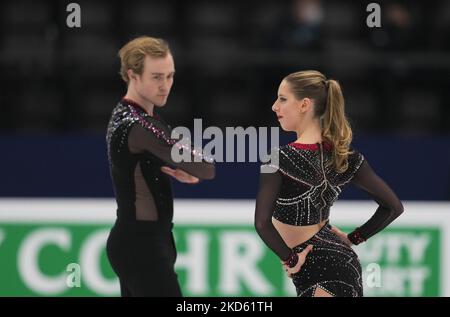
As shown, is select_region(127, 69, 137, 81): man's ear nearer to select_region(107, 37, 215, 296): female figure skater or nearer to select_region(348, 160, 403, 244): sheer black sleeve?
select_region(107, 37, 215, 296): female figure skater

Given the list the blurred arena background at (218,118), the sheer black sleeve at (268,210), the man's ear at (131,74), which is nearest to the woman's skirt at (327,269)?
the sheer black sleeve at (268,210)

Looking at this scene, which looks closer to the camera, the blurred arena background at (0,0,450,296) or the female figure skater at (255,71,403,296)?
the female figure skater at (255,71,403,296)

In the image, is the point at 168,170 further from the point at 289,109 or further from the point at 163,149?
the point at 289,109

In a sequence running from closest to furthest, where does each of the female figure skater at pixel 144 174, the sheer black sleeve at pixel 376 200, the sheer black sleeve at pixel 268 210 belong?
the sheer black sleeve at pixel 268 210 < the sheer black sleeve at pixel 376 200 < the female figure skater at pixel 144 174

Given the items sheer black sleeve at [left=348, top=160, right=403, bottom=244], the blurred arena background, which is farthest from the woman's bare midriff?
the blurred arena background

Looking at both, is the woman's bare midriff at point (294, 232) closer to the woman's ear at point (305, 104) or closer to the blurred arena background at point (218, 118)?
the woman's ear at point (305, 104)

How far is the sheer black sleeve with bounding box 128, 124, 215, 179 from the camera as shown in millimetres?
4125

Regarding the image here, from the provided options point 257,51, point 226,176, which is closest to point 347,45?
point 257,51

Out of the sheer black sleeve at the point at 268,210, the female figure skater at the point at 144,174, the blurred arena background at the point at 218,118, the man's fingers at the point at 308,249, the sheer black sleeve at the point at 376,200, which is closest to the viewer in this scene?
the sheer black sleeve at the point at 268,210

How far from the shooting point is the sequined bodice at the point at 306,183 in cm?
388

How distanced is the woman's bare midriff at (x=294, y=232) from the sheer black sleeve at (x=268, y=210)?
11 cm

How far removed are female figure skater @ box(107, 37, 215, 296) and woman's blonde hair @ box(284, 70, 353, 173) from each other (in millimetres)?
543

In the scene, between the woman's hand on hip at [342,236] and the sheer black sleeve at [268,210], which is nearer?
the sheer black sleeve at [268,210]

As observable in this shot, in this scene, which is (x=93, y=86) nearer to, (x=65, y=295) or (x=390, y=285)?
(x=65, y=295)
